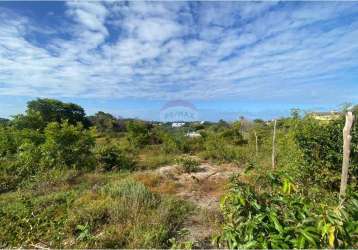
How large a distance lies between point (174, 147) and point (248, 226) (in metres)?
10.3

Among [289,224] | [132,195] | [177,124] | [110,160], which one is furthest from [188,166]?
[177,124]

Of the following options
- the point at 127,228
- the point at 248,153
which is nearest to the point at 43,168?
the point at 127,228

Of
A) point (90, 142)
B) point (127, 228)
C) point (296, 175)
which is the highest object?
point (90, 142)

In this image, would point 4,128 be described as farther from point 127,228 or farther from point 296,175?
A: point 296,175

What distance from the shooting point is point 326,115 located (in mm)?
5398

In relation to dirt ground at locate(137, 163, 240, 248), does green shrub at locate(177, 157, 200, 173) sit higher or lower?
higher

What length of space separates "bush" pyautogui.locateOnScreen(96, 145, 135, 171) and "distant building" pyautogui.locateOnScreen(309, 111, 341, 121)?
5.50 meters

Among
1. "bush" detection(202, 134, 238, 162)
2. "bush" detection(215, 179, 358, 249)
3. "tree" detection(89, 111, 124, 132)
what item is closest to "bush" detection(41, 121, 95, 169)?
"bush" detection(202, 134, 238, 162)

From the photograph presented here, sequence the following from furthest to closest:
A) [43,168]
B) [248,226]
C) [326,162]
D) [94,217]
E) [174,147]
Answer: [174,147] < [43,168] < [326,162] < [94,217] < [248,226]

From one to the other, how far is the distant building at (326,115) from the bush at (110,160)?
550 cm

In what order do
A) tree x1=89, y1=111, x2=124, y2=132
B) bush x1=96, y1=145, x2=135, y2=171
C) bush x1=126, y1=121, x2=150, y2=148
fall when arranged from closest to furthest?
bush x1=96, y1=145, x2=135, y2=171 → bush x1=126, y1=121, x2=150, y2=148 → tree x1=89, y1=111, x2=124, y2=132

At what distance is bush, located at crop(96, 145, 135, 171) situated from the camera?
8252mm

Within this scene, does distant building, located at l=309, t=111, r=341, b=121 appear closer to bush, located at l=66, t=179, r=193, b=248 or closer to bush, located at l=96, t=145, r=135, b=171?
bush, located at l=66, t=179, r=193, b=248

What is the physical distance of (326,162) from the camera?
4.58 m
